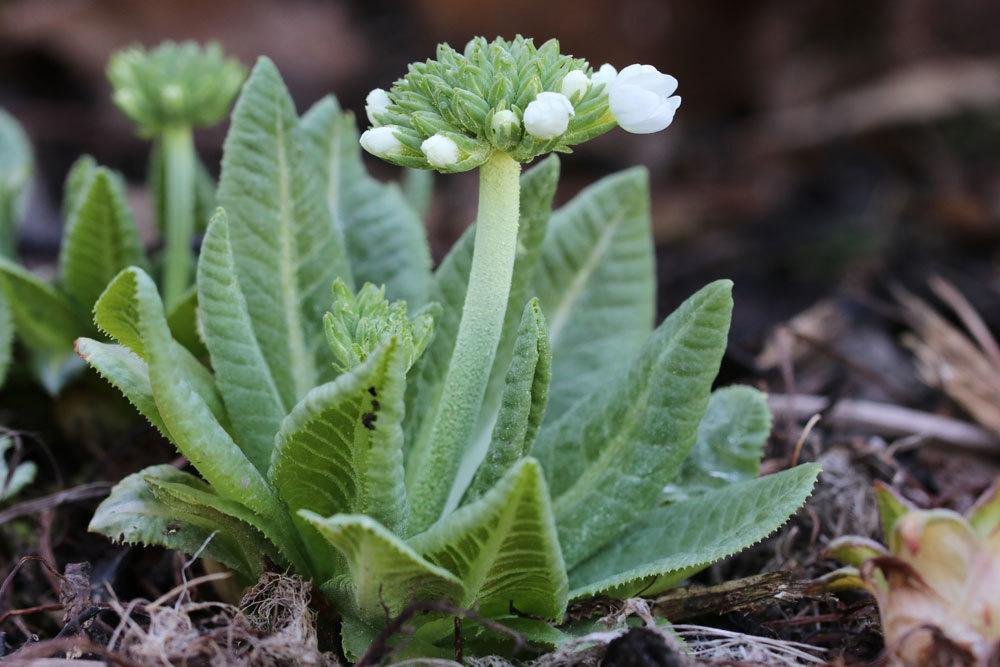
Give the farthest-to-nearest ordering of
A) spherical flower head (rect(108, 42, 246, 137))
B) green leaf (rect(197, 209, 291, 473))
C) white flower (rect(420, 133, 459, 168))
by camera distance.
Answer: spherical flower head (rect(108, 42, 246, 137)) → green leaf (rect(197, 209, 291, 473)) → white flower (rect(420, 133, 459, 168))

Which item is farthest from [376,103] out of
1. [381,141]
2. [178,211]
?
[178,211]

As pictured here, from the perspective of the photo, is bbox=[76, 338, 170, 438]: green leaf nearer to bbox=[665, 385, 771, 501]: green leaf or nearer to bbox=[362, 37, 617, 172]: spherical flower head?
bbox=[362, 37, 617, 172]: spherical flower head

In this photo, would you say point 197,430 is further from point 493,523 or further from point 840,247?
point 840,247

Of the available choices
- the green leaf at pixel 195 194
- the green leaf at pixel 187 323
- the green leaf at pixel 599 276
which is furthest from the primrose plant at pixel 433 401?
the green leaf at pixel 195 194

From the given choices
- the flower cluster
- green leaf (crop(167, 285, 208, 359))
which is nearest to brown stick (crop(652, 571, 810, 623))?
the flower cluster

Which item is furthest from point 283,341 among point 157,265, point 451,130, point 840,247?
point 840,247

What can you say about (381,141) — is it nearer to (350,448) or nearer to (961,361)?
(350,448)
